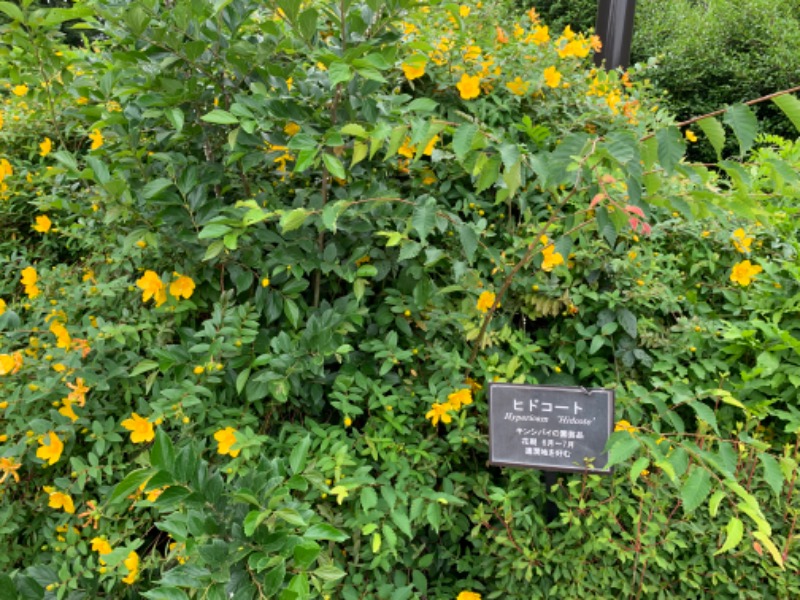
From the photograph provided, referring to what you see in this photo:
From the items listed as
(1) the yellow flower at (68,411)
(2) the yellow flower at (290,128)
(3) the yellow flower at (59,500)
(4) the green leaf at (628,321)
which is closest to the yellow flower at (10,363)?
(1) the yellow flower at (68,411)

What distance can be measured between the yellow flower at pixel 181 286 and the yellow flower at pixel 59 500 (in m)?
→ 0.62

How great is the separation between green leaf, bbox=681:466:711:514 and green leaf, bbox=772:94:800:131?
68 cm

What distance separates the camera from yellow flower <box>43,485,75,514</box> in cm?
147

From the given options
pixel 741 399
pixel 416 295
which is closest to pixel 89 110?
pixel 416 295

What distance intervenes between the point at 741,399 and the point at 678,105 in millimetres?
5905

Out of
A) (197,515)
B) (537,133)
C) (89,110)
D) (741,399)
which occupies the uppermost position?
(89,110)

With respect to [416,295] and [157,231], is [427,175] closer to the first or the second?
[416,295]

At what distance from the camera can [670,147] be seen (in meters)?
1.10

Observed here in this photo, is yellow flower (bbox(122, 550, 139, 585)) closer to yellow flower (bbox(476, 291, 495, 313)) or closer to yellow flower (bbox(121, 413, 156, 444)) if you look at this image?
yellow flower (bbox(121, 413, 156, 444))

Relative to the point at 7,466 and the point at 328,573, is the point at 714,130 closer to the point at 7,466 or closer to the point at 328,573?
the point at 328,573

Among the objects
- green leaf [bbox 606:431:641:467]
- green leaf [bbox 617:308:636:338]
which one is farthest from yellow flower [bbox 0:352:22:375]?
green leaf [bbox 617:308:636:338]

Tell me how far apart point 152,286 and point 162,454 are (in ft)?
2.63

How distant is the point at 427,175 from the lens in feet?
6.25

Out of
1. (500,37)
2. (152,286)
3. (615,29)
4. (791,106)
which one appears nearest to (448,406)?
(152,286)
